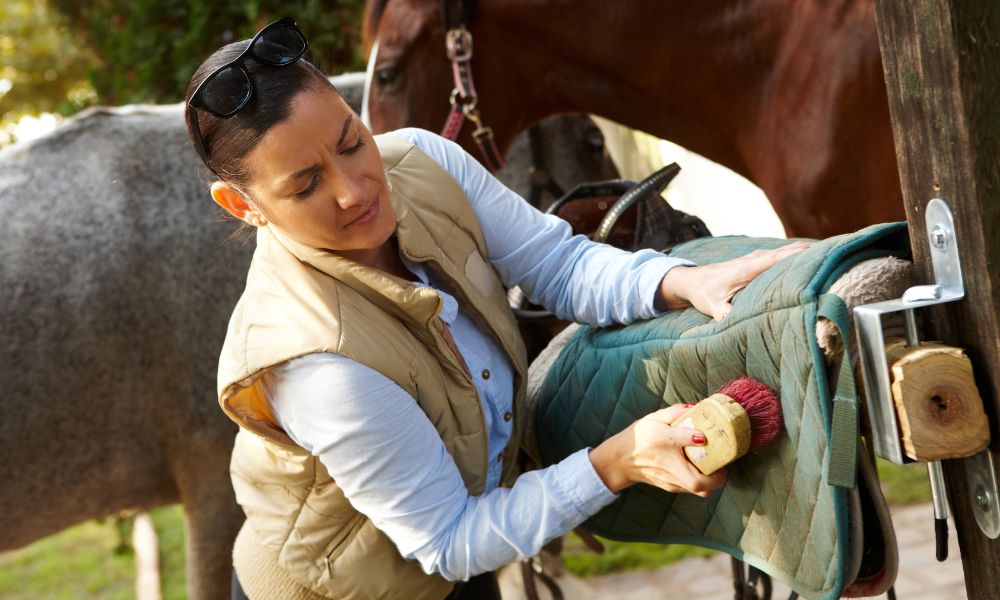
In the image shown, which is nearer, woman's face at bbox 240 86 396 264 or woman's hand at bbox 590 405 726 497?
woman's hand at bbox 590 405 726 497

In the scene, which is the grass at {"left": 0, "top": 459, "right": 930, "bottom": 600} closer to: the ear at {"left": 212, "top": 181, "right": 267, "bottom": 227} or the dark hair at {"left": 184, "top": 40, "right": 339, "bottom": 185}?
the ear at {"left": 212, "top": 181, "right": 267, "bottom": 227}

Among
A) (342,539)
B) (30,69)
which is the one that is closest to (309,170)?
(342,539)

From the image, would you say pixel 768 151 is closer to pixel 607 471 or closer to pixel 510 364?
pixel 510 364

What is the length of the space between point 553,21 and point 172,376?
1.40 m

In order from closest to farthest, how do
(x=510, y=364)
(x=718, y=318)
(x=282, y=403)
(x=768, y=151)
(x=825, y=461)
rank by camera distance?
(x=825, y=461) → (x=718, y=318) → (x=282, y=403) → (x=510, y=364) → (x=768, y=151)

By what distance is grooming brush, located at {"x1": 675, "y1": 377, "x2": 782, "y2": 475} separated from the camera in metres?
1.12

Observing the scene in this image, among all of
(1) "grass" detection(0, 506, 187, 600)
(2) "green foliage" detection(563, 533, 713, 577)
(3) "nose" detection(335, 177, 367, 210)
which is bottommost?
(2) "green foliage" detection(563, 533, 713, 577)

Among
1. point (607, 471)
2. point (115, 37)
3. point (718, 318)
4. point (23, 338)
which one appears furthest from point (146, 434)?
point (115, 37)

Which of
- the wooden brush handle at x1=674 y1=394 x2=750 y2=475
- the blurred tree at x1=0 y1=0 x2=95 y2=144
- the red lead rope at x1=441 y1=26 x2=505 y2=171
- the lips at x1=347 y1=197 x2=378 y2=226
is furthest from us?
the blurred tree at x1=0 y1=0 x2=95 y2=144

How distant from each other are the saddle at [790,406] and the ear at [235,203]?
0.56 m

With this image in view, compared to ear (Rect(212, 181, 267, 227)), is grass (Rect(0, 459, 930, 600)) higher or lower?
lower

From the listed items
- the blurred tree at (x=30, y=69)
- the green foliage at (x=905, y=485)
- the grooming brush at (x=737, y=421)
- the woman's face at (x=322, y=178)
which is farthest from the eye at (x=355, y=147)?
the blurred tree at (x=30, y=69)

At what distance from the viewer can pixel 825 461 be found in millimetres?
1055

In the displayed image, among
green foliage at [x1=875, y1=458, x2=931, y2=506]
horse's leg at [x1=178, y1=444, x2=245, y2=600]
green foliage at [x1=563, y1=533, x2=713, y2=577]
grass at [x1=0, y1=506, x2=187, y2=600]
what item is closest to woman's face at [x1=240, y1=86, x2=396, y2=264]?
horse's leg at [x1=178, y1=444, x2=245, y2=600]
